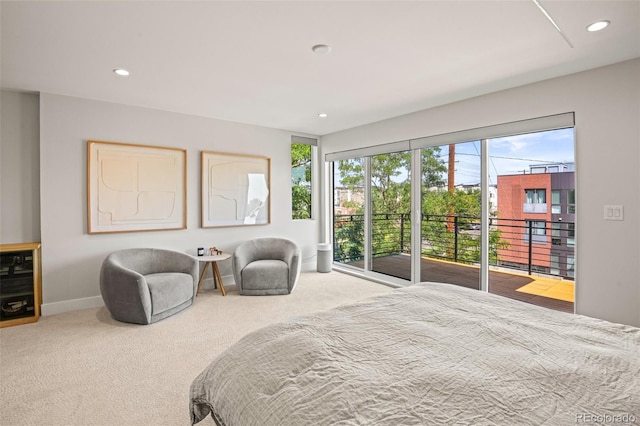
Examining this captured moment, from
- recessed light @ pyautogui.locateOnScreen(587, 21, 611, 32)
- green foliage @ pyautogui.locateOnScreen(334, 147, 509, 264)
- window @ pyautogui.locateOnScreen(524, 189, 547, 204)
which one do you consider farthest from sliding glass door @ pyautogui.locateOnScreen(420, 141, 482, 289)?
recessed light @ pyautogui.locateOnScreen(587, 21, 611, 32)

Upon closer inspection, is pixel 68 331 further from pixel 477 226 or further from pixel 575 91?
pixel 575 91

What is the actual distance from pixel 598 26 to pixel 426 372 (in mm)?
2600

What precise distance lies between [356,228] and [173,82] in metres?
3.56

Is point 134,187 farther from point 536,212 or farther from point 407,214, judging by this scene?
point 536,212

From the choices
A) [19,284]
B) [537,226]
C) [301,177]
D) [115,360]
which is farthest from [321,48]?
[19,284]

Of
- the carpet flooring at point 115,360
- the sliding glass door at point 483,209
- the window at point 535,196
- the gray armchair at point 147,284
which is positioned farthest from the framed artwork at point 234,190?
the window at point 535,196

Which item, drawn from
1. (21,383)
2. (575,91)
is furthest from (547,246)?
(21,383)

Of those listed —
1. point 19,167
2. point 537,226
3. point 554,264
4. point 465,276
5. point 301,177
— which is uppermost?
point 301,177

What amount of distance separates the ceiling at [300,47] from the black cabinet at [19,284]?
5.72ft

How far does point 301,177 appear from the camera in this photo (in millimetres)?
5910

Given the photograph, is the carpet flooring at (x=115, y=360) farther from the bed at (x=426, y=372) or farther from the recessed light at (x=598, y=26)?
the recessed light at (x=598, y=26)

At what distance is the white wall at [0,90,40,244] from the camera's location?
137 inches

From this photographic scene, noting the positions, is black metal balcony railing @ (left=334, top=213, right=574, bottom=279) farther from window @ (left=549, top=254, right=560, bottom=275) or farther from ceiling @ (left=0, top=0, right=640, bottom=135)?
ceiling @ (left=0, top=0, right=640, bottom=135)

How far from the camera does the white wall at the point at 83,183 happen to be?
11.7 ft
